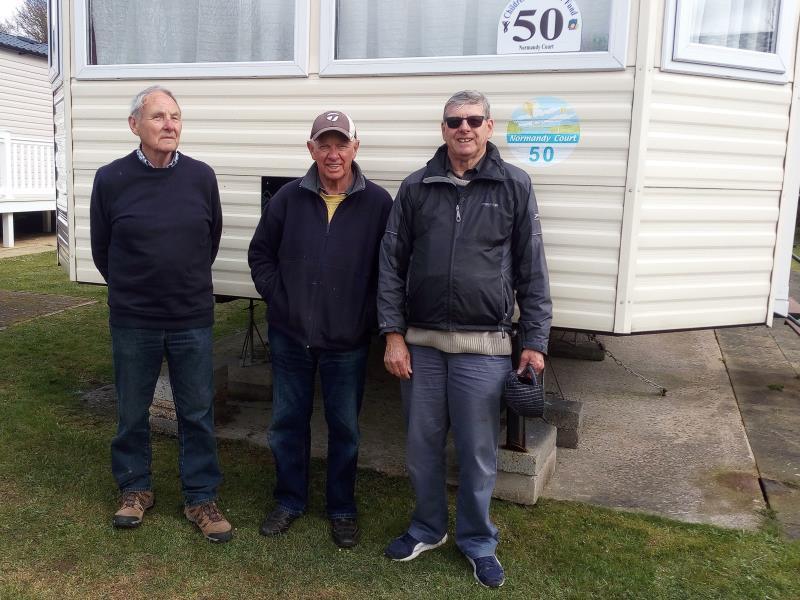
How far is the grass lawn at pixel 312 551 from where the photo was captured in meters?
3.04

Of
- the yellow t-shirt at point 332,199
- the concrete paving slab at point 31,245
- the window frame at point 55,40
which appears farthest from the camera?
the concrete paving slab at point 31,245

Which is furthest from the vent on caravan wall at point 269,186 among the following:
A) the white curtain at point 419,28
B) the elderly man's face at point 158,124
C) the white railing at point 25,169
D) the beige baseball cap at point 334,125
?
the white railing at point 25,169

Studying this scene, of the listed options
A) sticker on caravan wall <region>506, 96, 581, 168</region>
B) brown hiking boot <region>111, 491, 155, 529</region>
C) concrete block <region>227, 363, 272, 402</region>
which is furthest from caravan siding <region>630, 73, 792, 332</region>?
concrete block <region>227, 363, 272, 402</region>

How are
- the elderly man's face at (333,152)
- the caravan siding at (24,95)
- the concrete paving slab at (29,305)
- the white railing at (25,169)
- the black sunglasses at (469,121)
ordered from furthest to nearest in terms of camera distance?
the caravan siding at (24,95) → the white railing at (25,169) → the concrete paving slab at (29,305) → the elderly man's face at (333,152) → the black sunglasses at (469,121)

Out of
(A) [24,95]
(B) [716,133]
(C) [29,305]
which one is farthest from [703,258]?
(A) [24,95]

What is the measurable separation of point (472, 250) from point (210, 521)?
5.58ft

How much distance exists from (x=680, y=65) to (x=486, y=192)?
1226 mm

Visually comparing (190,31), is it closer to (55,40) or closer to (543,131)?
(55,40)

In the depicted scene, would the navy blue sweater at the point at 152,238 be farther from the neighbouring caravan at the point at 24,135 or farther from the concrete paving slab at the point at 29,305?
the neighbouring caravan at the point at 24,135

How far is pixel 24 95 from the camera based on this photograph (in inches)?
629

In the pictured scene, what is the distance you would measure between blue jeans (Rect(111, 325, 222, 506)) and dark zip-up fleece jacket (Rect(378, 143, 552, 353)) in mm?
930

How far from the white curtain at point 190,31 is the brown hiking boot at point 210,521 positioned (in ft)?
7.49

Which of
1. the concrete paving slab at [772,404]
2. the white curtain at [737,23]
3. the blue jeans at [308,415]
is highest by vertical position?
the white curtain at [737,23]

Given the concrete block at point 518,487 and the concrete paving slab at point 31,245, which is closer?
the concrete block at point 518,487
